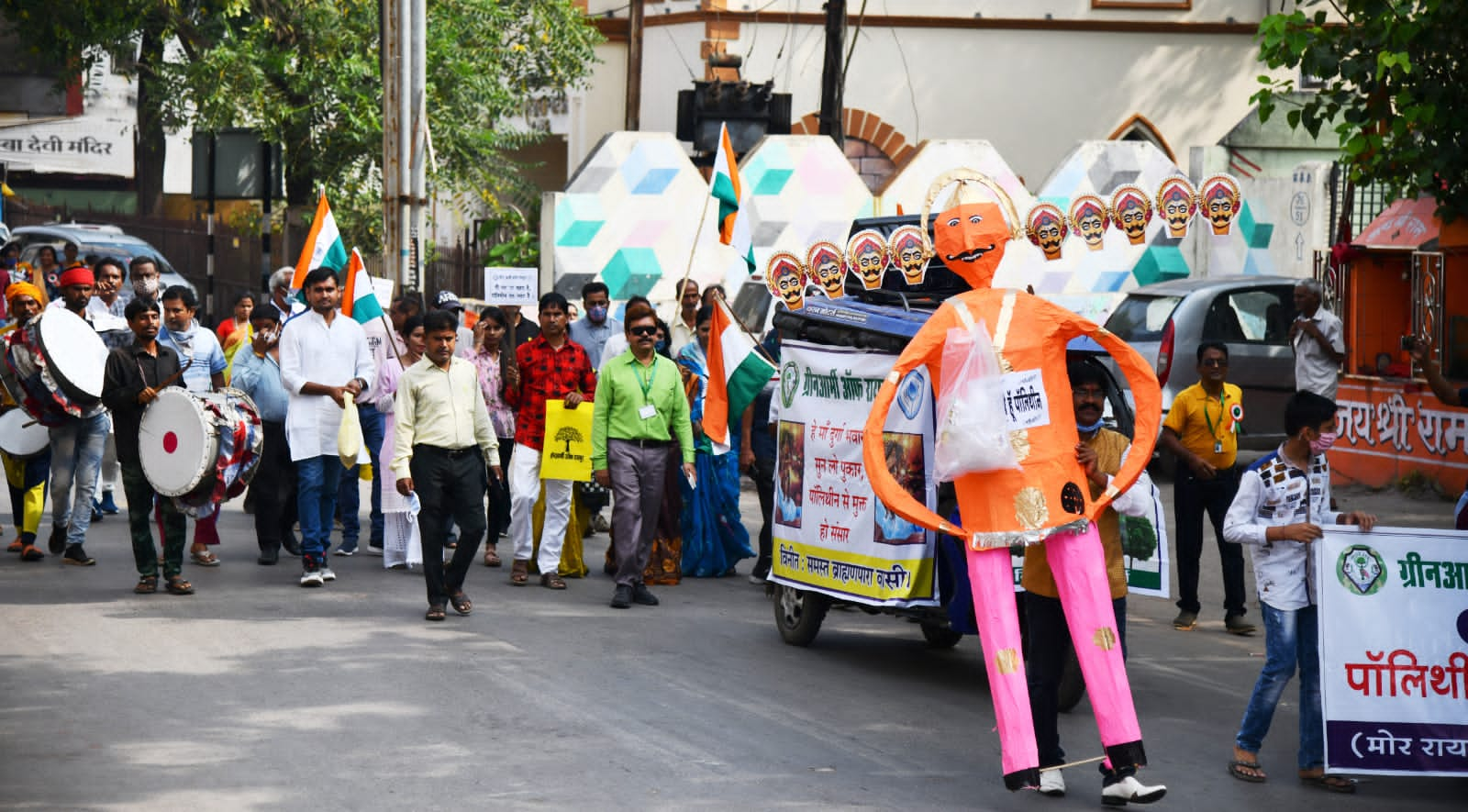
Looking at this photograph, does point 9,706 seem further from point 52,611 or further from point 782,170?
point 782,170

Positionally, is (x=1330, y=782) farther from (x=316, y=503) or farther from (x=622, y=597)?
(x=316, y=503)

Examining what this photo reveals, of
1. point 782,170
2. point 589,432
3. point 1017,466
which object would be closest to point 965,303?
point 1017,466

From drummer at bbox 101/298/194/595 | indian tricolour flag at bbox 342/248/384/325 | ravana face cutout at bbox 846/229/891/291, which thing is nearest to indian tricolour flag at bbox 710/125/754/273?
ravana face cutout at bbox 846/229/891/291

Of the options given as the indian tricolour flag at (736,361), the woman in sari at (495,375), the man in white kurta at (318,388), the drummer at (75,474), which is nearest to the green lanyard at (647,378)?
the indian tricolour flag at (736,361)

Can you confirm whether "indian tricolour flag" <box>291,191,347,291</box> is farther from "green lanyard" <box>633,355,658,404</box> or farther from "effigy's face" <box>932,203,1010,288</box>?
"effigy's face" <box>932,203,1010,288</box>

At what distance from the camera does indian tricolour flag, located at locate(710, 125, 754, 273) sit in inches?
539

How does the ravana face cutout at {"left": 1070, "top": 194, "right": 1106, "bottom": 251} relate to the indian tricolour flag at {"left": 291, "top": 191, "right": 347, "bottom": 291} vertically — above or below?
above

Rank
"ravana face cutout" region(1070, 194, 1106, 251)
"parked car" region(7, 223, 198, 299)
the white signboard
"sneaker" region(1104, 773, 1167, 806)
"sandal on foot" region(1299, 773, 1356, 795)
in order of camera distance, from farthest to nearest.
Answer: "parked car" region(7, 223, 198, 299)
"ravana face cutout" region(1070, 194, 1106, 251)
the white signboard
"sandal on foot" region(1299, 773, 1356, 795)
"sneaker" region(1104, 773, 1167, 806)

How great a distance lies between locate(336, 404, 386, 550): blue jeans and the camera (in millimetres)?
12781

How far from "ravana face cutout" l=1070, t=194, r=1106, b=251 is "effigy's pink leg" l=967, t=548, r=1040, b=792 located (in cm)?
1153

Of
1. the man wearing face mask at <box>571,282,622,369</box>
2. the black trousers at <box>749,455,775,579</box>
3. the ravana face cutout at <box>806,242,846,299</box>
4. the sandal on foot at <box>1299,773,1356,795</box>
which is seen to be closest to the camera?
the sandal on foot at <box>1299,773,1356,795</box>

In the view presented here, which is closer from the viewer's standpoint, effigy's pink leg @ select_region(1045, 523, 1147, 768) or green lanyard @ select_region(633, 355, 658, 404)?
effigy's pink leg @ select_region(1045, 523, 1147, 768)

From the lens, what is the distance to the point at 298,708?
8.10 m

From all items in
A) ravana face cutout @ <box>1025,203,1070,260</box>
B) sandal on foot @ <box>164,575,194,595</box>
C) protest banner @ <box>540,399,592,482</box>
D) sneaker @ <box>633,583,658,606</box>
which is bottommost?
sneaker @ <box>633,583,658,606</box>
